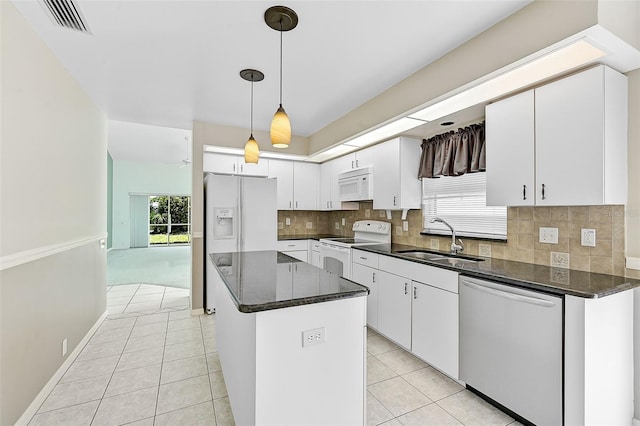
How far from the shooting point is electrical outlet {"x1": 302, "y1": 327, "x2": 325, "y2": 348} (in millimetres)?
1466

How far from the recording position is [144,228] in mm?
11180

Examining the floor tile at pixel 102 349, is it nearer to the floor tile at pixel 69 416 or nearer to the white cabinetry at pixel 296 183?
the floor tile at pixel 69 416

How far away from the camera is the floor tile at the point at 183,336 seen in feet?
10.4

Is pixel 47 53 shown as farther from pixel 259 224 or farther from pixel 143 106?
pixel 259 224

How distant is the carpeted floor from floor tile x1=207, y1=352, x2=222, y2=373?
10.1ft

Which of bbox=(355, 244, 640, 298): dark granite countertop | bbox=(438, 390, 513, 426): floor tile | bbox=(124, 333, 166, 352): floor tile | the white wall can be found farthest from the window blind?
the white wall

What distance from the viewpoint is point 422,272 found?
8.41 feet

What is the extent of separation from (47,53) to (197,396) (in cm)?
278

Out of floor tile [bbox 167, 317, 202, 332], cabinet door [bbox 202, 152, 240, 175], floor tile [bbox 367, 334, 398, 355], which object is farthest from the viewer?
cabinet door [bbox 202, 152, 240, 175]

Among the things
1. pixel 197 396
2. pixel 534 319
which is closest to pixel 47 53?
pixel 197 396

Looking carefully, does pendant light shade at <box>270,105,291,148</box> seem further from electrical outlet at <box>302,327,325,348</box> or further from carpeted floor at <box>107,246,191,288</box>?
carpeted floor at <box>107,246,191,288</box>

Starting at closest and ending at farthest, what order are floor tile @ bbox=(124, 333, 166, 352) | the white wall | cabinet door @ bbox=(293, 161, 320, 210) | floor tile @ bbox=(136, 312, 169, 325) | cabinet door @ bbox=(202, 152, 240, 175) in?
floor tile @ bbox=(124, 333, 166, 352), floor tile @ bbox=(136, 312, 169, 325), cabinet door @ bbox=(202, 152, 240, 175), cabinet door @ bbox=(293, 161, 320, 210), the white wall

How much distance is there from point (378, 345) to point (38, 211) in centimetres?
301

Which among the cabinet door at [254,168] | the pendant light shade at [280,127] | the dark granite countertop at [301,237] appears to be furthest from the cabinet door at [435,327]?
the cabinet door at [254,168]
